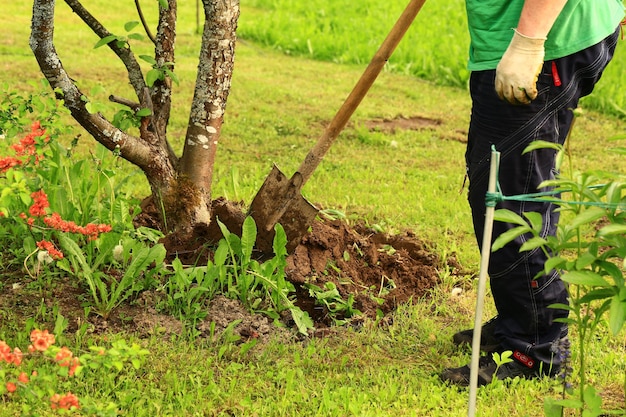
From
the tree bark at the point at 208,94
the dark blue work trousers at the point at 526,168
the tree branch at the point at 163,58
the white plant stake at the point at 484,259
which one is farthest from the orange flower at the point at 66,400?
the tree branch at the point at 163,58

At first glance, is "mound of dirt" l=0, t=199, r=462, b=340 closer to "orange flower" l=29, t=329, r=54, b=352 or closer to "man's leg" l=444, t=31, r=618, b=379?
"man's leg" l=444, t=31, r=618, b=379

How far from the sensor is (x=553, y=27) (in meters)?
2.99

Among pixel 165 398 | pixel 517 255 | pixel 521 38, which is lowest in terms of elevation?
pixel 165 398

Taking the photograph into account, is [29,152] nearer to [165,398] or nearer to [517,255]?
[165,398]

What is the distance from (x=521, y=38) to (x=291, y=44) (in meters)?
7.40

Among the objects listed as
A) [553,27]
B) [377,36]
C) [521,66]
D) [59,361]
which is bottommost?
[59,361]

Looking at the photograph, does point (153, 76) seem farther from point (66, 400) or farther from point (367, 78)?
point (66, 400)

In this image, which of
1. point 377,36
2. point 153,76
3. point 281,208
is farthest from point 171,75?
point 377,36

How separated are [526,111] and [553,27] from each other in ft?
0.97

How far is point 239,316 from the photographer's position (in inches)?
138

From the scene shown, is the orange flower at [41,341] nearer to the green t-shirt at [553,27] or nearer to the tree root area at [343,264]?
the tree root area at [343,264]

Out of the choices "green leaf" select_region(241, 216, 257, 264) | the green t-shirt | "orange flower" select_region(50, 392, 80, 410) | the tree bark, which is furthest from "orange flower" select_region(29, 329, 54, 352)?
the tree bark

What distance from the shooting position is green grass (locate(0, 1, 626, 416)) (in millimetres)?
3047

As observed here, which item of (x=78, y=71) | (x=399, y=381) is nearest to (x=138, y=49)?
(x=78, y=71)
